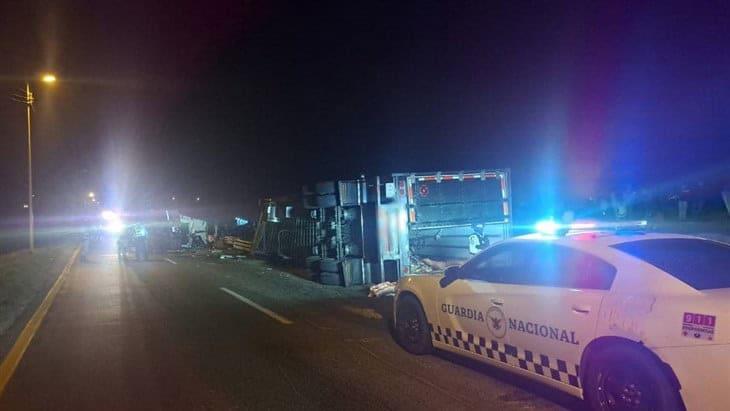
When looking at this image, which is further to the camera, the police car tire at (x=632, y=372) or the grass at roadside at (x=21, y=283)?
the grass at roadside at (x=21, y=283)

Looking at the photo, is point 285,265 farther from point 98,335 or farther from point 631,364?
point 631,364

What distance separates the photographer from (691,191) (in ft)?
55.3

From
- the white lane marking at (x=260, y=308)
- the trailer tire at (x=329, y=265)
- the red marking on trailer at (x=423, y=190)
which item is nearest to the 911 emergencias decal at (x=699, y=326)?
the white lane marking at (x=260, y=308)

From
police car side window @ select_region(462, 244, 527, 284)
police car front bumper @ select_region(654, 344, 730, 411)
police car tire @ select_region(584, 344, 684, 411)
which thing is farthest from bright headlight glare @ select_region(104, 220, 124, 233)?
police car front bumper @ select_region(654, 344, 730, 411)

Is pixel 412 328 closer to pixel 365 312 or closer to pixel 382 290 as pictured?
pixel 365 312

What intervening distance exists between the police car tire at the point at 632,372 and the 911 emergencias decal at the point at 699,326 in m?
0.32

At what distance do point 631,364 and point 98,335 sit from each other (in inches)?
280

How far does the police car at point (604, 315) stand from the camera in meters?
3.95

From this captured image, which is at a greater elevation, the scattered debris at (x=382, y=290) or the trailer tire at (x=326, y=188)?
the trailer tire at (x=326, y=188)

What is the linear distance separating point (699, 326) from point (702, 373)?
284 millimetres

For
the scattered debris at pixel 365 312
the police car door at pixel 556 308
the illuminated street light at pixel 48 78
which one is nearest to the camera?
the police car door at pixel 556 308

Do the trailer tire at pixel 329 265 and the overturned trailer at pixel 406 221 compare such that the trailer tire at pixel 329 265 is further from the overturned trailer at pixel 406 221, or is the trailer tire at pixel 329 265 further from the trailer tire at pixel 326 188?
the trailer tire at pixel 326 188

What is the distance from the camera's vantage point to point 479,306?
584 cm

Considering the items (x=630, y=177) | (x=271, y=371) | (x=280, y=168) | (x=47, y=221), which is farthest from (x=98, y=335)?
(x=47, y=221)
